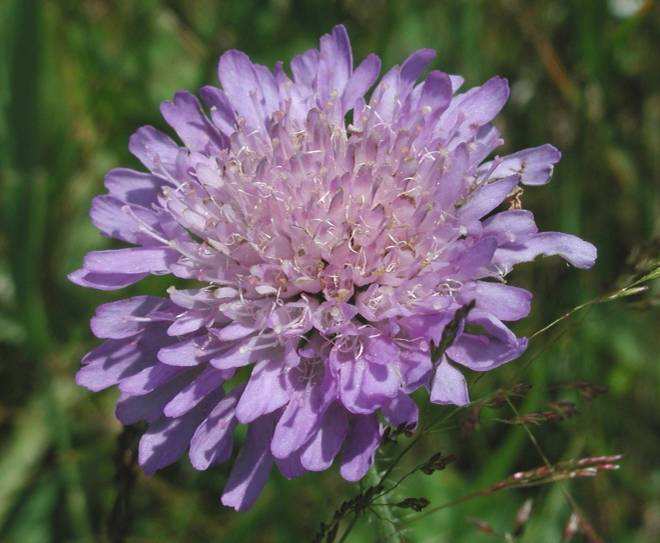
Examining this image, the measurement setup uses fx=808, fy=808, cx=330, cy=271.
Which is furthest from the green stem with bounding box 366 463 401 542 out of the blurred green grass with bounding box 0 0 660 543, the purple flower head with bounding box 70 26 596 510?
the blurred green grass with bounding box 0 0 660 543

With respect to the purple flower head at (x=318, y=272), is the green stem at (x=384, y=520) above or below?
below

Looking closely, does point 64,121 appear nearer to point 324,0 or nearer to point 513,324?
point 324,0

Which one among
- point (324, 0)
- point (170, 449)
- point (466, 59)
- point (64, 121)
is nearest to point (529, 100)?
point (466, 59)

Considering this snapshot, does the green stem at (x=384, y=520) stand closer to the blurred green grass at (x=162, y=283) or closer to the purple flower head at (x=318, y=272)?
the purple flower head at (x=318, y=272)

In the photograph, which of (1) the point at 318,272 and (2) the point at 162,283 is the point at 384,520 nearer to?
(1) the point at 318,272

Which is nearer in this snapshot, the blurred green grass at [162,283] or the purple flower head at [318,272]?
the purple flower head at [318,272]

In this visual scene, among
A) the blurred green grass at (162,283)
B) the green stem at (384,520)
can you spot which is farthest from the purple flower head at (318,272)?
the blurred green grass at (162,283)
